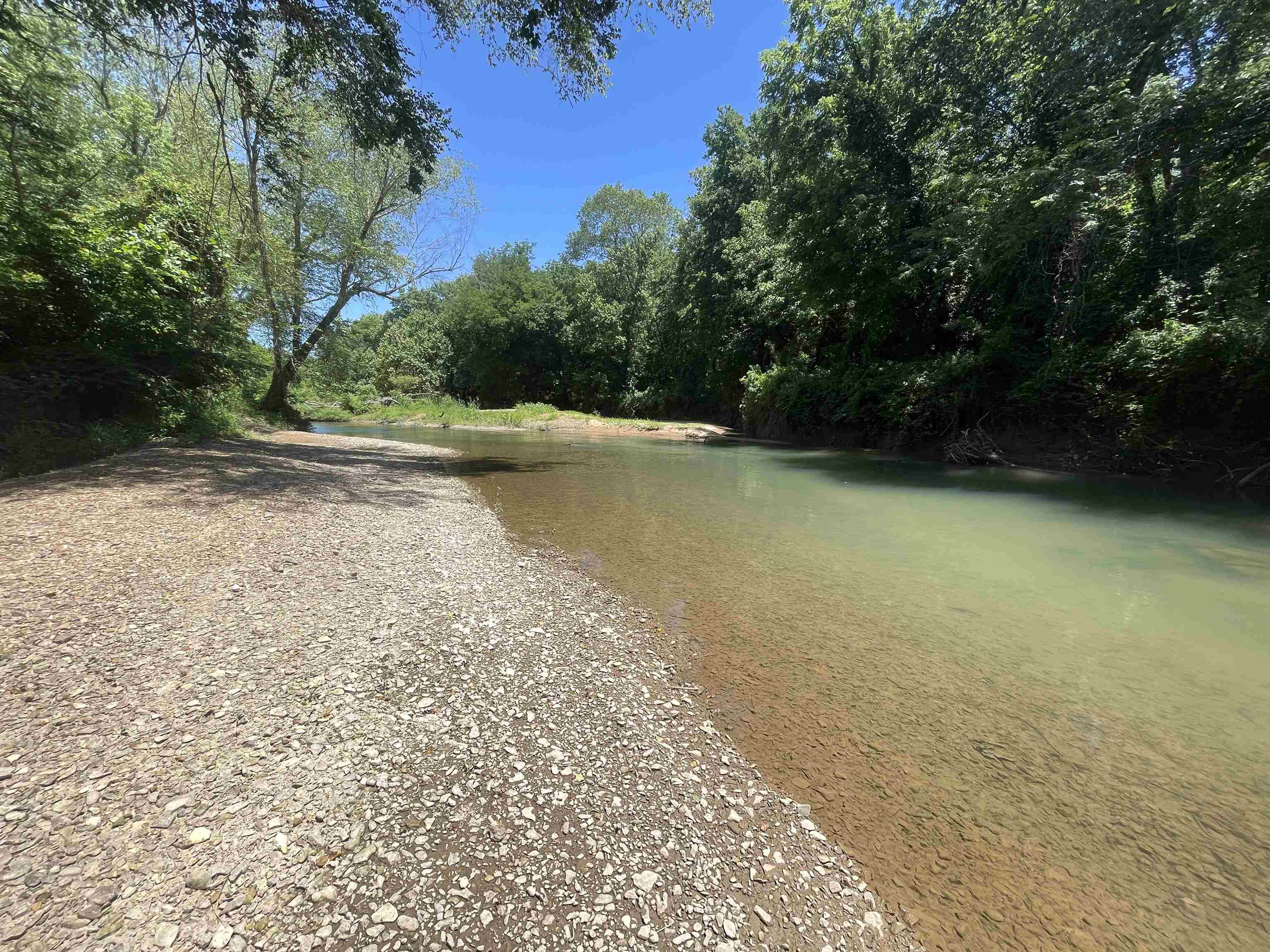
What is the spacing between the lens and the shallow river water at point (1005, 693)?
2.07 meters

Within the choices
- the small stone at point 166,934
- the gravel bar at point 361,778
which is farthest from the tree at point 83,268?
the small stone at point 166,934

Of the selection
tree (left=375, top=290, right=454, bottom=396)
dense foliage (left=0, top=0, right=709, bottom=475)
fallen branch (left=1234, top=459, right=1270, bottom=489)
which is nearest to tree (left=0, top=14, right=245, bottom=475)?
dense foliage (left=0, top=0, right=709, bottom=475)

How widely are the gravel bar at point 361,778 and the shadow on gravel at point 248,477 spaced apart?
2088mm

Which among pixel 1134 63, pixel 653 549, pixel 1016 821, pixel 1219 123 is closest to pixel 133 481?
pixel 653 549

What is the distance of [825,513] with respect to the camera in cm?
870

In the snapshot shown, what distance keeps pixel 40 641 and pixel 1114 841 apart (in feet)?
20.7

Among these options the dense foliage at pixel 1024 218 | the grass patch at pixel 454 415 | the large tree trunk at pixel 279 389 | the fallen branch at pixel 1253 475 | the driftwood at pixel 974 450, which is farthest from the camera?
the grass patch at pixel 454 415

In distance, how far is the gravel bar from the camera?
1775 mm

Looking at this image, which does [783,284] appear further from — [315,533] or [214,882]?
[214,882]

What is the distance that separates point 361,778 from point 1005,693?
13.9 ft

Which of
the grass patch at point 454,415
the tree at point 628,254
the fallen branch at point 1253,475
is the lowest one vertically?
the grass patch at point 454,415

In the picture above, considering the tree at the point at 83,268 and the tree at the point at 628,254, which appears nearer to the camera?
the tree at the point at 83,268

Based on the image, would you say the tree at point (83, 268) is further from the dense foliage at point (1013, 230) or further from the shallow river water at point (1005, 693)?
the dense foliage at point (1013, 230)

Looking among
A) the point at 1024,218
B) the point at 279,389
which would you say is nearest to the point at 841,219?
the point at 1024,218
